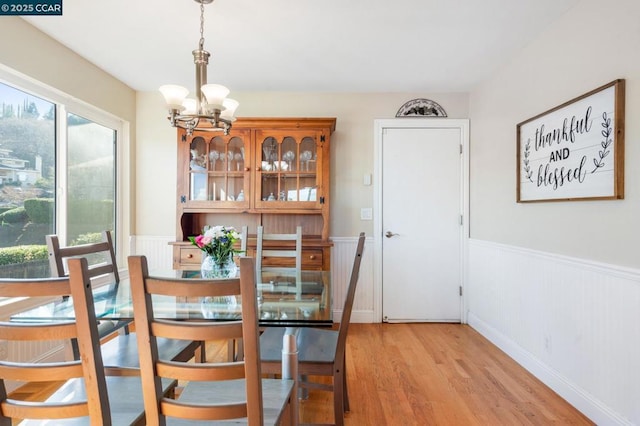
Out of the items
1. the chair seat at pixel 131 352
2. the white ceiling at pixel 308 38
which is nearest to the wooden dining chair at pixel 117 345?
the chair seat at pixel 131 352

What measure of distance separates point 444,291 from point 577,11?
256 cm

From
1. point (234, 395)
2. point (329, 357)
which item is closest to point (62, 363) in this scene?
point (234, 395)

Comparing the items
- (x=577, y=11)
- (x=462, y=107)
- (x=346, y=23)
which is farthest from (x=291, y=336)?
(x=462, y=107)

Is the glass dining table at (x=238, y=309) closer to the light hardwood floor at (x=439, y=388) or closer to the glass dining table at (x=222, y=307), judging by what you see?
the glass dining table at (x=222, y=307)

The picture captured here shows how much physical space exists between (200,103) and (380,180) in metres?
2.14

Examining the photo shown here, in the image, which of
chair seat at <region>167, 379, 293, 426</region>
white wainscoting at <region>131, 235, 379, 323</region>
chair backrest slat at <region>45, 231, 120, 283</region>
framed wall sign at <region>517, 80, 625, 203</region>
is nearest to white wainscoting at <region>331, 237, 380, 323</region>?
white wainscoting at <region>131, 235, 379, 323</region>

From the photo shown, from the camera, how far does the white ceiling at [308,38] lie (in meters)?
2.20

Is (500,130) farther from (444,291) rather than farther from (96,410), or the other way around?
(96,410)

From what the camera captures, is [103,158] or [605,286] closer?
[605,286]

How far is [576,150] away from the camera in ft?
7.11

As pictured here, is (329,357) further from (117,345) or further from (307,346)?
(117,345)

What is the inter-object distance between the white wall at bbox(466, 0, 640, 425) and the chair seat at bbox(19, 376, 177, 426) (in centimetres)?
214

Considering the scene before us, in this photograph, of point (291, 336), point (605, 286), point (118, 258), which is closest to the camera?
point (291, 336)

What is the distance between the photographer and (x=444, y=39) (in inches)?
102
